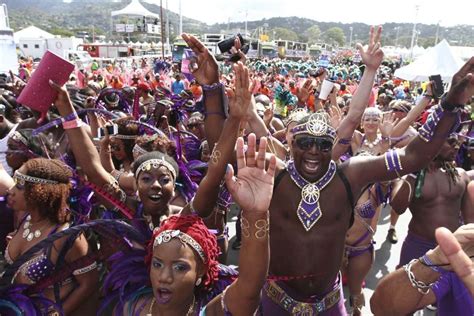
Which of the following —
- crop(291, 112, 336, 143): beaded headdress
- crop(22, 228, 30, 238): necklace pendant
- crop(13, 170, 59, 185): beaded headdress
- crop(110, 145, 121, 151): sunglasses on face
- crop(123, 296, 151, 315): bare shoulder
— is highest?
crop(291, 112, 336, 143): beaded headdress

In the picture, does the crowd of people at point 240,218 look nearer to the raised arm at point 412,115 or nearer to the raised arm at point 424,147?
the raised arm at point 424,147

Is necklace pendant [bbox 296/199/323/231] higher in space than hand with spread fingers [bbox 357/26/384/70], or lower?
lower

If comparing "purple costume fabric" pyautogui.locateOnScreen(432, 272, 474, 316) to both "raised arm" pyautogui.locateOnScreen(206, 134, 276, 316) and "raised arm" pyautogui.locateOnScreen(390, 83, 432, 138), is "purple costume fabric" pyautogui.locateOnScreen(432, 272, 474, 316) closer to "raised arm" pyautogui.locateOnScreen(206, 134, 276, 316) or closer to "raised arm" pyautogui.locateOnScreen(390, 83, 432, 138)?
"raised arm" pyautogui.locateOnScreen(206, 134, 276, 316)

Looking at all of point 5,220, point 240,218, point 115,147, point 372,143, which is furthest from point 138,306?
point 372,143

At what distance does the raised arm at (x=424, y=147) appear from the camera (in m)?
2.09

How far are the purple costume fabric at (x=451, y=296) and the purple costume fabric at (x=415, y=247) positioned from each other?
Result: 156 centimetres

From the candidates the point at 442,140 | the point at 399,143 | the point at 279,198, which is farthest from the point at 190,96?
the point at 442,140

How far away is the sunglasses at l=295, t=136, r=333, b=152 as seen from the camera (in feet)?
7.72

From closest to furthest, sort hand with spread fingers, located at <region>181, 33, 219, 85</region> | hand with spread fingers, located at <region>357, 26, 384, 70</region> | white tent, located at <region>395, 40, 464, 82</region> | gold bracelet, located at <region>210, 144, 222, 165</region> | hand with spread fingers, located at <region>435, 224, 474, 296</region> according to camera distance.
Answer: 1. hand with spread fingers, located at <region>435, 224, 474, 296</region>
2. gold bracelet, located at <region>210, 144, 222, 165</region>
3. hand with spread fingers, located at <region>181, 33, 219, 85</region>
4. hand with spread fingers, located at <region>357, 26, 384, 70</region>
5. white tent, located at <region>395, 40, 464, 82</region>

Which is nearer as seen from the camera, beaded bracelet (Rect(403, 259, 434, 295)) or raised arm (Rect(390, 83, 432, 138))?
beaded bracelet (Rect(403, 259, 434, 295))

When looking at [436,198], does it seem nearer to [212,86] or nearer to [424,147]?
[424,147]

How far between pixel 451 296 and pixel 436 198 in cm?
170

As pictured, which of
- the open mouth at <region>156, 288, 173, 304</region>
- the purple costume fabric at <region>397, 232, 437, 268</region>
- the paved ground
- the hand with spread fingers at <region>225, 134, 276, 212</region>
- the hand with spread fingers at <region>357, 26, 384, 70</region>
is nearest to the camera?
the hand with spread fingers at <region>225, 134, 276, 212</region>

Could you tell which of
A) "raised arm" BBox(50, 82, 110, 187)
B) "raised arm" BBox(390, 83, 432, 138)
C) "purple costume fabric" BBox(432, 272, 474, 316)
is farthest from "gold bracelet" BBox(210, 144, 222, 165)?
"raised arm" BBox(390, 83, 432, 138)
